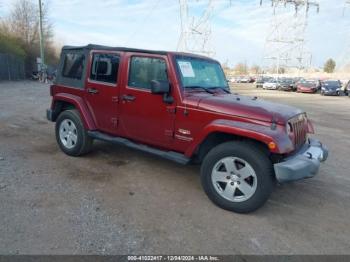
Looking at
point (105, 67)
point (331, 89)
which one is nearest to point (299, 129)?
point (105, 67)

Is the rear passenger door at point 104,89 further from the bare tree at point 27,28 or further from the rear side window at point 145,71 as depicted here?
the bare tree at point 27,28

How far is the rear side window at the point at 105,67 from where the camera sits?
17.2 feet

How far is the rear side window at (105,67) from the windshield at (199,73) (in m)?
1.16

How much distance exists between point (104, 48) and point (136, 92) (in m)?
1.18

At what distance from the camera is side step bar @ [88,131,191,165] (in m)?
4.53

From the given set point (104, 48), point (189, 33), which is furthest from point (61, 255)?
point (189, 33)

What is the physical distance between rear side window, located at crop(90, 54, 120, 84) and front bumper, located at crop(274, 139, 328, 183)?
2.94 metres

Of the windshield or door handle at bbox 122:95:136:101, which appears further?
door handle at bbox 122:95:136:101

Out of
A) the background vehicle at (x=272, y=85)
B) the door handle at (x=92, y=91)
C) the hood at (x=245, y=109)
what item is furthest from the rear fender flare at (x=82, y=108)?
the background vehicle at (x=272, y=85)

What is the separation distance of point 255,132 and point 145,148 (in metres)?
1.86

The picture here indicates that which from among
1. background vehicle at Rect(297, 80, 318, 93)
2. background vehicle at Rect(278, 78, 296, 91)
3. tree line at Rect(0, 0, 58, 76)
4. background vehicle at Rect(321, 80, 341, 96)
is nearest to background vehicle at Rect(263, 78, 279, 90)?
background vehicle at Rect(278, 78, 296, 91)

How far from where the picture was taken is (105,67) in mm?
5371

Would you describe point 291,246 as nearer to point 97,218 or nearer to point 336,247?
point 336,247

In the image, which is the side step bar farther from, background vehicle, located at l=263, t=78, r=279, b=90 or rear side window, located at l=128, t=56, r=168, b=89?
background vehicle, located at l=263, t=78, r=279, b=90
